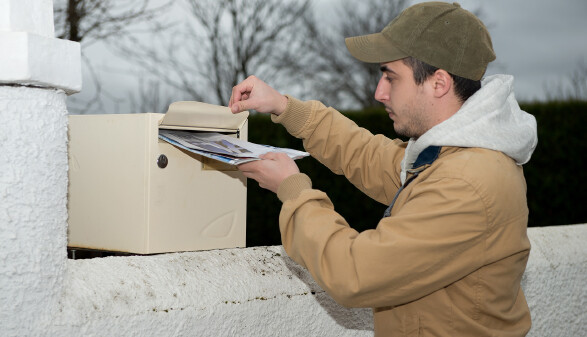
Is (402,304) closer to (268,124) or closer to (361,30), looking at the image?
(268,124)

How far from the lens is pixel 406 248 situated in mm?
1669

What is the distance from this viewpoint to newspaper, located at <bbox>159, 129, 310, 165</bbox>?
2027 millimetres

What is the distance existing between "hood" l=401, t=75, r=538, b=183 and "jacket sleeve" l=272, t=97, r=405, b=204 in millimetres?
554

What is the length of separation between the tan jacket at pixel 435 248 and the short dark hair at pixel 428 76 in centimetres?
19

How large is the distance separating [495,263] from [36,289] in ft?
4.26

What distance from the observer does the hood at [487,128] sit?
182cm

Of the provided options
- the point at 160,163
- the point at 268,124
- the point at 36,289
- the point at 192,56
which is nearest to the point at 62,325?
the point at 36,289

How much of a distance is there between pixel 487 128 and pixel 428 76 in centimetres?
25

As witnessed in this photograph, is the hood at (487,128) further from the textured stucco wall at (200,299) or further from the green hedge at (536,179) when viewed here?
the green hedge at (536,179)

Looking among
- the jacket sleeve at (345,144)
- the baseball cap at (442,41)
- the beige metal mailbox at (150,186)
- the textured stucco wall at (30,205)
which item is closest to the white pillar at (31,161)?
the textured stucco wall at (30,205)

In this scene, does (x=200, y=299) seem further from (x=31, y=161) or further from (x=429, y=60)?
(x=429, y=60)

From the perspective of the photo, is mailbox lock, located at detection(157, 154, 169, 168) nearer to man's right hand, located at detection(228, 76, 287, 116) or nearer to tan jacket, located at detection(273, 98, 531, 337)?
man's right hand, located at detection(228, 76, 287, 116)

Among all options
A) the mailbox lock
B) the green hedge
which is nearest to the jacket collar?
the mailbox lock

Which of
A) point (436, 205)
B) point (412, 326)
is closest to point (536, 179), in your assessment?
point (412, 326)
